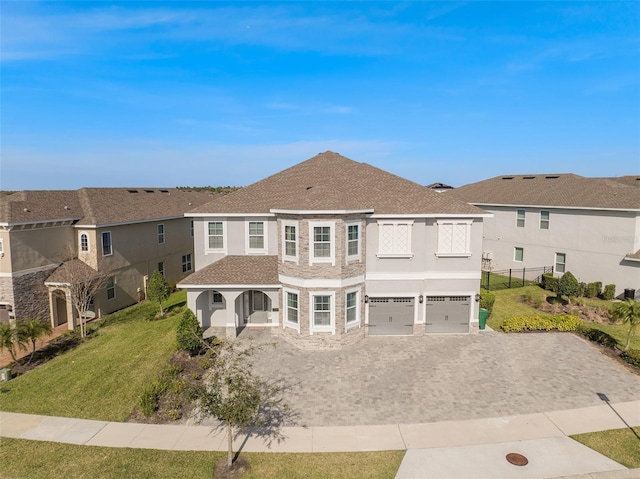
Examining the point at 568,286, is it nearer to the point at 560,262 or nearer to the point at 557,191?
the point at 560,262

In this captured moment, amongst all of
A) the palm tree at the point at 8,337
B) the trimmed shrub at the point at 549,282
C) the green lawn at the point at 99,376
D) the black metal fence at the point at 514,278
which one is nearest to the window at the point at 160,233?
the green lawn at the point at 99,376

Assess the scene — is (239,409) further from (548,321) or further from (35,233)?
(35,233)

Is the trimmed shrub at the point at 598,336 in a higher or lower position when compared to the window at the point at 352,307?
lower

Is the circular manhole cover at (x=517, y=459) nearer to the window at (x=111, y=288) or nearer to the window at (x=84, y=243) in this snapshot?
the window at (x=111, y=288)

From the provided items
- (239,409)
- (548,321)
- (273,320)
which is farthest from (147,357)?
(548,321)

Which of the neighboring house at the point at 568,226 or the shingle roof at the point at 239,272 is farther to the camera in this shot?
the neighboring house at the point at 568,226

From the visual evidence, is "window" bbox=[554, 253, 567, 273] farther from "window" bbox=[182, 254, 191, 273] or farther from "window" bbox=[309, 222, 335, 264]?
"window" bbox=[182, 254, 191, 273]
